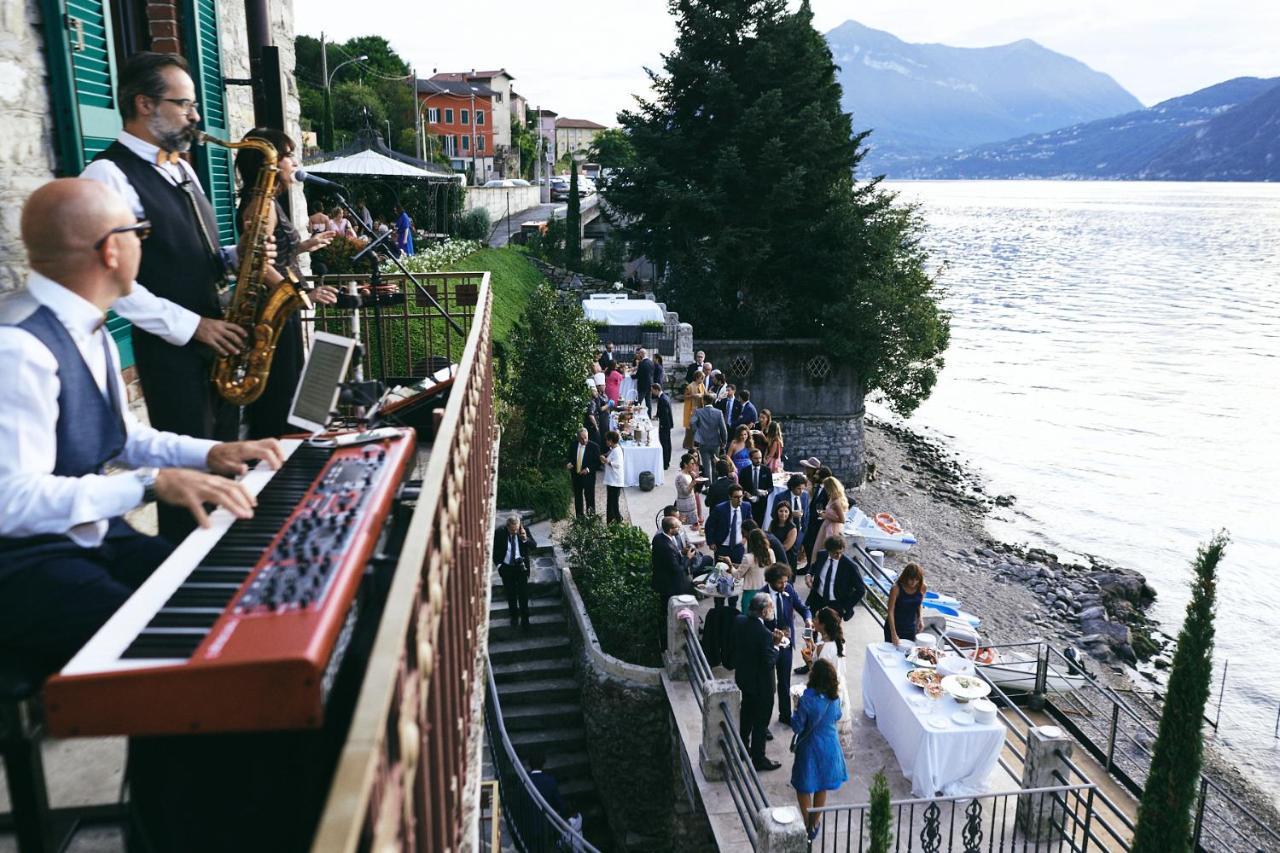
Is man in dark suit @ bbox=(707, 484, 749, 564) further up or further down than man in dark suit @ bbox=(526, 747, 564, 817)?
further up

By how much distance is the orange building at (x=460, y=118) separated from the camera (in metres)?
91.5

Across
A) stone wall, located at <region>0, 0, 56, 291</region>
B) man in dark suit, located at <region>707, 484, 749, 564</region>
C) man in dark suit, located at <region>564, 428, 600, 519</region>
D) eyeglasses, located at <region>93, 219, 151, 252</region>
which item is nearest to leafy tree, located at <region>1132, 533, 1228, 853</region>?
man in dark suit, located at <region>707, 484, 749, 564</region>

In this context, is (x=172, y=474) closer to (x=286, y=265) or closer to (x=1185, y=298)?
(x=286, y=265)

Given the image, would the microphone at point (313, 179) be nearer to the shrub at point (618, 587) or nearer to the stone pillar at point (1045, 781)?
the shrub at point (618, 587)

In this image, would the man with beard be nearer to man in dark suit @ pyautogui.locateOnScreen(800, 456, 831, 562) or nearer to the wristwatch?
the wristwatch

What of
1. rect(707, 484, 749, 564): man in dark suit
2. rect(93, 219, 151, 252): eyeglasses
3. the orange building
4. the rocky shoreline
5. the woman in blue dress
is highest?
the orange building

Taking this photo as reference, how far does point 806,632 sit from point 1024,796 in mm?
3622

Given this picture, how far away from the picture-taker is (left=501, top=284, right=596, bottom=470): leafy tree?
19.9m

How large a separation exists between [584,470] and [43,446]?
48.8 feet

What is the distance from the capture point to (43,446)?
2.86 metres

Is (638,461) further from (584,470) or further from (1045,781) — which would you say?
(1045,781)

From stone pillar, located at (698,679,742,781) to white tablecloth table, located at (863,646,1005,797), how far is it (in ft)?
6.15

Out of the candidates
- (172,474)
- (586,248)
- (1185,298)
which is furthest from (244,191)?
(1185,298)

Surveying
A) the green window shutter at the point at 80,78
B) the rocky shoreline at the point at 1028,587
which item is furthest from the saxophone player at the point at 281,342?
the rocky shoreline at the point at 1028,587
